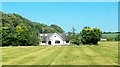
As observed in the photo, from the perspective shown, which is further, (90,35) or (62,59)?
(90,35)

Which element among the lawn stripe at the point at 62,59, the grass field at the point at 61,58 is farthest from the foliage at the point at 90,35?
the lawn stripe at the point at 62,59

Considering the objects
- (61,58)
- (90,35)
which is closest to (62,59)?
(61,58)

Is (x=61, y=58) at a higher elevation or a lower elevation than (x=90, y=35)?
lower

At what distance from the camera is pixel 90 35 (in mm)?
78688

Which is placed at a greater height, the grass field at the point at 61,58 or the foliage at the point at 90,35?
the foliage at the point at 90,35

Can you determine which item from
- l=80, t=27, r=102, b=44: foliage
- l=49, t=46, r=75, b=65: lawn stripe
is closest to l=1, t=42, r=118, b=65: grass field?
l=49, t=46, r=75, b=65: lawn stripe

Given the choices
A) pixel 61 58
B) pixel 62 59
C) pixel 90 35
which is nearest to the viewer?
pixel 62 59

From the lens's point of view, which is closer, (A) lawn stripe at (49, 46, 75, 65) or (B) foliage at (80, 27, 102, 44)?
(A) lawn stripe at (49, 46, 75, 65)

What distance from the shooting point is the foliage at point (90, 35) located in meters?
76.6

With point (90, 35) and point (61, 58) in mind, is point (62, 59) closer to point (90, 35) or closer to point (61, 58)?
point (61, 58)

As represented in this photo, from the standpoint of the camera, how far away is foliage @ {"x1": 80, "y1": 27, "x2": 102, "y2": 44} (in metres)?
76.6

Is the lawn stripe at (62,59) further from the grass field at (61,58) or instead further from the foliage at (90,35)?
the foliage at (90,35)

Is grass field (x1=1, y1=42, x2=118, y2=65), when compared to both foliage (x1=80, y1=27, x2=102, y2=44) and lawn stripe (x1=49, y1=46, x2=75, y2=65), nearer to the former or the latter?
lawn stripe (x1=49, y1=46, x2=75, y2=65)

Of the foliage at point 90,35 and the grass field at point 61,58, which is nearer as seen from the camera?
the grass field at point 61,58
